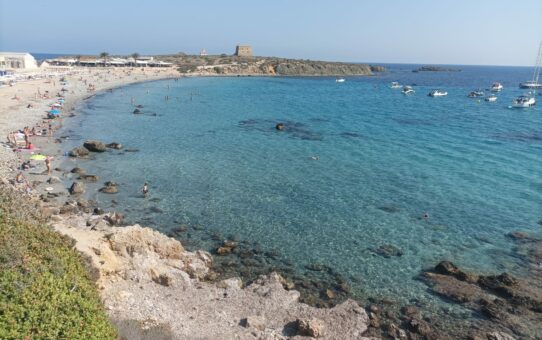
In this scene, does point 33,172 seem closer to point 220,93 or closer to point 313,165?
point 313,165

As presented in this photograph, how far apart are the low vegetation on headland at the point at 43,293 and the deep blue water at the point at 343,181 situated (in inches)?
451

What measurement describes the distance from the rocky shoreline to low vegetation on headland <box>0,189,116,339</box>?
3.38m

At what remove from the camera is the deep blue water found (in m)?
24.0

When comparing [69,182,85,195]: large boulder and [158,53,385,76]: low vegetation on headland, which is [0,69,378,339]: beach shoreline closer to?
[69,182,85,195]: large boulder

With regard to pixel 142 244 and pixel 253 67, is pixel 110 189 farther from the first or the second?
pixel 253 67

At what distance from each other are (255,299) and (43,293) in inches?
389

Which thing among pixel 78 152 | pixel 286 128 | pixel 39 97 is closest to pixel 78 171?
pixel 78 152

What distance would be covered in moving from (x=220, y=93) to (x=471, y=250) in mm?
81855

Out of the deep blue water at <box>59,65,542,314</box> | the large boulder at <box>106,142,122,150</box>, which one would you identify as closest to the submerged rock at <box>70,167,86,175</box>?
the deep blue water at <box>59,65,542,314</box>

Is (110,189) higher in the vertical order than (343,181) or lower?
lower

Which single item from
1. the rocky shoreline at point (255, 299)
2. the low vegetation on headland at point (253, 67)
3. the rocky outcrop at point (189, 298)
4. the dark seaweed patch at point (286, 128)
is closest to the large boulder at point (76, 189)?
the rocky shoreline at point (255, 299)

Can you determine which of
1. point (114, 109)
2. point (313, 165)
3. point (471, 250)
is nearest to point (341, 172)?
point (313, 165)

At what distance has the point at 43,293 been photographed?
10680 millimetres

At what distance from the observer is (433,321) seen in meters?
17.7
